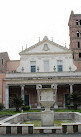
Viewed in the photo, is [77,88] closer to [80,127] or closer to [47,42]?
[47,42]

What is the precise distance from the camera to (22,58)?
40.3 meters

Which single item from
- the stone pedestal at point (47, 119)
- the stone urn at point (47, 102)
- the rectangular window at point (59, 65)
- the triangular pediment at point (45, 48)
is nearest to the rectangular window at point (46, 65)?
the triangular pediment at point (45, 48)

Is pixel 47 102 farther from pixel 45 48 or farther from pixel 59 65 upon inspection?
pixel 45 48

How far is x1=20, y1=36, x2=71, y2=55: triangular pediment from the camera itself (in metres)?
39.8

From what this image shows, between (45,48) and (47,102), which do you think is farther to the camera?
(45,48)

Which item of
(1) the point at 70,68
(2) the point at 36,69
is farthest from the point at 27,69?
(1) the point at 70,68

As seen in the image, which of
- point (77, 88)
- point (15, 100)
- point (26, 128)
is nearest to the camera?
point (26, 128)

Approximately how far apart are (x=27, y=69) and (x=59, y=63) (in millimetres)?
5939

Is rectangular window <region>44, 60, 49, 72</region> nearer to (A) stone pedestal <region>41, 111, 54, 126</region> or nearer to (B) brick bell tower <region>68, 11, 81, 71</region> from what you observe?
(B) brick bell tower <region>68, 11, 81, 71</region>

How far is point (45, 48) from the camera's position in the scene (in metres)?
39.8

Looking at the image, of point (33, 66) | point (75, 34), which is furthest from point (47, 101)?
point (75, 34)

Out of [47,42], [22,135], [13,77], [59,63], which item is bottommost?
[22,135]

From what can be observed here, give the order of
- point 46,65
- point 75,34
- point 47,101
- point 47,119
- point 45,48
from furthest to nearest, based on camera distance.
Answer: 1. point 75,34
2. point 45,48
3. point 46,65
4. point 47,101
5. point 47,119

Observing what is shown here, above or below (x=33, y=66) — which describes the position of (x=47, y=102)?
below
